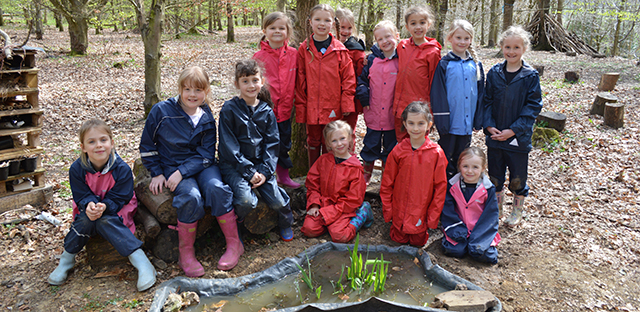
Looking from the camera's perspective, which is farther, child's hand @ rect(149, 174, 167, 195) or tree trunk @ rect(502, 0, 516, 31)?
tree trunk @ rect(502, 0, 516, 31)

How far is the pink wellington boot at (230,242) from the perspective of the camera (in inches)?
131

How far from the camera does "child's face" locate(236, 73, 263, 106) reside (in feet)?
Result: 11.3

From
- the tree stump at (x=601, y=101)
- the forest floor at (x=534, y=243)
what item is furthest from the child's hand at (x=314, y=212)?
the tree stump at (x=601, y=101)

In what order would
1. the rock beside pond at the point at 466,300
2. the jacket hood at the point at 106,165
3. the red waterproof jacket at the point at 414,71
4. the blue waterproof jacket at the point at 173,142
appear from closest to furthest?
the rock beside pond at the point at 466,300 → the jacket hood at the point at 106,165 → the blue waterproof jacket at the point at 173,142 → the red waterproof jacket at the point at 414,71

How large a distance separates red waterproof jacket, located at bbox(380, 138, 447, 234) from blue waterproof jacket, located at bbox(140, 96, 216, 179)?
1741 millimetres

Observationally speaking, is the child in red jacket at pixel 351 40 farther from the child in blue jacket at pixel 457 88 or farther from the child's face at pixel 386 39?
the child in blue jacket at pixel 457 88

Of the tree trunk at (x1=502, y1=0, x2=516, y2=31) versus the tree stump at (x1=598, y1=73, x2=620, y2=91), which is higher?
the tree trunk at (x1=502, y1=0, x2=516, y2=31)

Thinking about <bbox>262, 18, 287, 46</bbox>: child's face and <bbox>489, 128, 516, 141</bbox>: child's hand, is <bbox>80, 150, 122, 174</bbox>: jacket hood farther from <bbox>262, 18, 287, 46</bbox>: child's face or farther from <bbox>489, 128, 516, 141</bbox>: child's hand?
<bbox>489, 128, 516, 141</bbox>: child's hand

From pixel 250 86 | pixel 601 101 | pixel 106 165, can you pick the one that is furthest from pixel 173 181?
pixel 601 101

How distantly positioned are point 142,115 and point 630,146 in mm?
8339

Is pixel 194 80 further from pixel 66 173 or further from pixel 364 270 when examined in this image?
pixel 66 173

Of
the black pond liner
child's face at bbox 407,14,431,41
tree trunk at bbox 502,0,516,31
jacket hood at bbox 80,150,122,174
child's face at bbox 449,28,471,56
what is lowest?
the black pond liner

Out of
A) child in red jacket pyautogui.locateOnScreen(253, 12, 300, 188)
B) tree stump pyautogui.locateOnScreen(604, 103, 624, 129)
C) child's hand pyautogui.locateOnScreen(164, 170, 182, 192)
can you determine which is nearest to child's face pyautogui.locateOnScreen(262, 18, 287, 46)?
child in red jacket pyautogui.locateOnScreen(253, 12, 300, 188)

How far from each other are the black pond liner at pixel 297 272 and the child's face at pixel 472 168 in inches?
31.8
